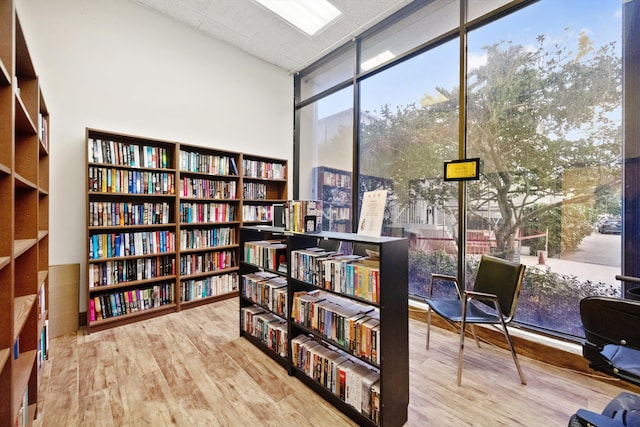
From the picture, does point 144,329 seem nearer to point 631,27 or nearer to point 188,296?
point 188,296

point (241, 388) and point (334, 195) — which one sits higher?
point (334, 195)

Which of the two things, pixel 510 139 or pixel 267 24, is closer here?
pixel 510 139

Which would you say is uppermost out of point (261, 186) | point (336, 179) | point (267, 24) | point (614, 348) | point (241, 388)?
point (267, 24)

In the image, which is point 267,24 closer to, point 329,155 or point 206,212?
point 329,155

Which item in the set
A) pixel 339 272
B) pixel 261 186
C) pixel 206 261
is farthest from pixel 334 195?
pixel 339 272

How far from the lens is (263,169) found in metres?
4.20

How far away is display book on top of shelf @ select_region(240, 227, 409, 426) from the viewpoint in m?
1.52

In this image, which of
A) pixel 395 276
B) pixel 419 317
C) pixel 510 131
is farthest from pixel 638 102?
pixel 419 317

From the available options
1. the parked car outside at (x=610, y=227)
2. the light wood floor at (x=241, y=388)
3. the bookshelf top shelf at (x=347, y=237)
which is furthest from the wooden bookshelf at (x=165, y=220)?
the parked car outside at (x=610, y=227)

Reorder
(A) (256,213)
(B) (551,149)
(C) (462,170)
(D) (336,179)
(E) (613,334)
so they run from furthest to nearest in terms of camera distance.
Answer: (D) (336,179) → (A) (256,213) → (C) (462,170) → (B) (551,149) → (E) (613,334)

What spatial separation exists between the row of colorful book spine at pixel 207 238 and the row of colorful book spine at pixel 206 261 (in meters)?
0.13

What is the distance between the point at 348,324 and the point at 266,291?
0.94 m

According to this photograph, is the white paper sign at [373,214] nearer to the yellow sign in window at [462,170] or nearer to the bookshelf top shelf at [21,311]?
the yellow sign in window at [462,170]

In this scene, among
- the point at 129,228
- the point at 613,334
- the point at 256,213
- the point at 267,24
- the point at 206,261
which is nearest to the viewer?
the point at 613,334
